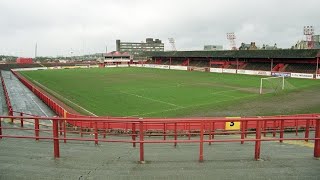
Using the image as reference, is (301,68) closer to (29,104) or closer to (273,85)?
(273,85)

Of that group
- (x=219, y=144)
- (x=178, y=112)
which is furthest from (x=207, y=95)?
(x=219, y=144)

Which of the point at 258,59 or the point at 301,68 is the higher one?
the point at 258,59

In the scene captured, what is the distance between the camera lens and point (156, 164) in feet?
26.4

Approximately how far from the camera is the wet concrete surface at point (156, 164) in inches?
288

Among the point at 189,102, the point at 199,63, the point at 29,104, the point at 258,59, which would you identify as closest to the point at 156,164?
the point at 189,102

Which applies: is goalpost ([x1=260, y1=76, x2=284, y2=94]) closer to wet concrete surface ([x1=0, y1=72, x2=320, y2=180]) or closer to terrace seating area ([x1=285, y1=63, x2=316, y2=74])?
terrace seating area ([x1=285, y1=63, x2=316, y2=74])

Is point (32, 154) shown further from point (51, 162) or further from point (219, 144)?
point (219, 144)

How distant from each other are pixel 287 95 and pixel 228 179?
107 feet

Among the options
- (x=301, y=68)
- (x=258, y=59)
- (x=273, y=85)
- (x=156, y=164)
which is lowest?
(x=273, y=85)

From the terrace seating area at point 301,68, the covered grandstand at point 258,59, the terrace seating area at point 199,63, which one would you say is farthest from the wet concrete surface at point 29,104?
the terrace seating area at point 199,63

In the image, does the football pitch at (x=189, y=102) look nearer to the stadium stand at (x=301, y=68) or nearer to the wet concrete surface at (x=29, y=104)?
the wet concrete surface at (x=29, y=104)

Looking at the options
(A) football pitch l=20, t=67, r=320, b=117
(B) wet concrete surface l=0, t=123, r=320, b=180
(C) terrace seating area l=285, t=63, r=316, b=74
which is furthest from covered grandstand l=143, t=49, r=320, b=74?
(B) wet concrete surface l=0, t=123, r=320, b=180

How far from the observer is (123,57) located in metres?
144

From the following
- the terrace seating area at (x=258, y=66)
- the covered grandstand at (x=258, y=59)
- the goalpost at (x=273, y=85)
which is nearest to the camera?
the goalpost at (x=273, y=85)
